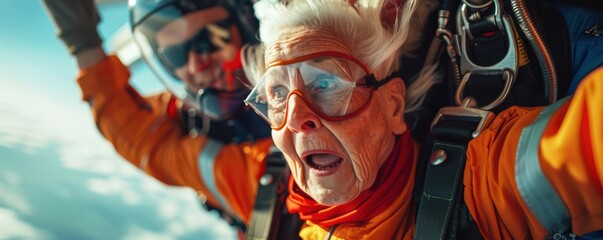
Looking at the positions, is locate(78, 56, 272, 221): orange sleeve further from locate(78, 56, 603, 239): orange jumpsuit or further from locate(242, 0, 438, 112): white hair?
locate(242, 0, 438, 112): white hair

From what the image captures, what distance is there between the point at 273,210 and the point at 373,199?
0.38 meters

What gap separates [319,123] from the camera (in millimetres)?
1034

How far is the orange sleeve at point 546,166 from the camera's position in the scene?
0.75 metres

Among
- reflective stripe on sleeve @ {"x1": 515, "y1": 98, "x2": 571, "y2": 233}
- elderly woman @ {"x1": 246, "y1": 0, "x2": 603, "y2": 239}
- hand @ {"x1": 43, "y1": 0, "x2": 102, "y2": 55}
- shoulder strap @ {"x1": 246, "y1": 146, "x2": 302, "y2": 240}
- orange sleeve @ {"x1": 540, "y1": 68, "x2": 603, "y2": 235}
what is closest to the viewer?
orange sleeve @ {"x1": 540, "y1": 68, "x2": 603, "y2": 235}

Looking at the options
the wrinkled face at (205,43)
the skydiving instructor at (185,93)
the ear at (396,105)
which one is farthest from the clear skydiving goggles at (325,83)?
the wrinkled face at (205,43)

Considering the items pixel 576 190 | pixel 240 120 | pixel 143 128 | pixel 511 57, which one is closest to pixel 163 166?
pixel 143 128

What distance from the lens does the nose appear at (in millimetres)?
1023

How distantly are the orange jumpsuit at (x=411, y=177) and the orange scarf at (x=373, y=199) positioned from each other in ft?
0.07

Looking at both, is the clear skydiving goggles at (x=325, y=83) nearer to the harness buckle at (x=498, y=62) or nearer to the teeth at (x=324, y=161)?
the teeth at (x=324, y=161)

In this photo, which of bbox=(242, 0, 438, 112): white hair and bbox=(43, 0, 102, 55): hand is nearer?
bbox=(242, 0, 438, 112): white hair

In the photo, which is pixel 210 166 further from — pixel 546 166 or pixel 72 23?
pixel 546 166

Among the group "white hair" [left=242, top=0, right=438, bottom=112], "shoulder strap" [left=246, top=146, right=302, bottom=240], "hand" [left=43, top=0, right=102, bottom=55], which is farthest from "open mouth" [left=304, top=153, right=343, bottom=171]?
"hand" [left=43, top=0, right=102, bottom=55]

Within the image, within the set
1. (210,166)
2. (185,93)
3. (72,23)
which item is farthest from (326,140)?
(72,23)

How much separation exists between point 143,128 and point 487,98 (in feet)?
4.05
